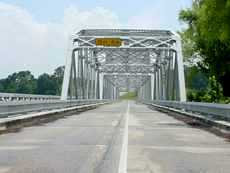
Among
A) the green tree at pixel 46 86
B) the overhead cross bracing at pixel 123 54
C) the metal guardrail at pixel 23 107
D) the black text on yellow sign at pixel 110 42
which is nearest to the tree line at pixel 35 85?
the green tree at pixel 46 86

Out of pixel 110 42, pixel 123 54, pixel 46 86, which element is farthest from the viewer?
pixel 46 86

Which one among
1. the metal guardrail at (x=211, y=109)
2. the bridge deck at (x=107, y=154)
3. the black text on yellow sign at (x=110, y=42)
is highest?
the black text on yellow sign at (x=110, y=42)

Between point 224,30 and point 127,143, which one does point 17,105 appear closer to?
point 224,30

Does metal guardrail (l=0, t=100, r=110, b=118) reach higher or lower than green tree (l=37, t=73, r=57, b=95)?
lower

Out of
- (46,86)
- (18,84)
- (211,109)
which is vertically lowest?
(211,109)

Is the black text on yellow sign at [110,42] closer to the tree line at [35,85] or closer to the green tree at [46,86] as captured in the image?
the tree line at [35,85]

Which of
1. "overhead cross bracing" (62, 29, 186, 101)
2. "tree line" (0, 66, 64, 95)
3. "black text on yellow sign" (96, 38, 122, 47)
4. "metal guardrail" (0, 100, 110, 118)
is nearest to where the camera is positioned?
"metal guardrail" (0, 100, 110, 118)

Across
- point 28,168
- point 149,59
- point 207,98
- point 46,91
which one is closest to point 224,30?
point 28,168

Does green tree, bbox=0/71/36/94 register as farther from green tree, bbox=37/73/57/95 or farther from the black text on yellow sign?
the black text on yellow sign

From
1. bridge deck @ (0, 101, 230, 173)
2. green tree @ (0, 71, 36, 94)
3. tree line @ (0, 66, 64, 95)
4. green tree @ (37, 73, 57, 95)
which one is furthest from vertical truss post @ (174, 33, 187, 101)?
green tree @ (37, 73, 57, 95)

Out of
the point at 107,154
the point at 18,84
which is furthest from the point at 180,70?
the point at 18,84

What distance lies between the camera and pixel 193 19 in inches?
1820

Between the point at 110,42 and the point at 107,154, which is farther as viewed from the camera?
the point at 110,42

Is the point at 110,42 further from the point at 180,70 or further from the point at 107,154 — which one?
the point at 107,154
